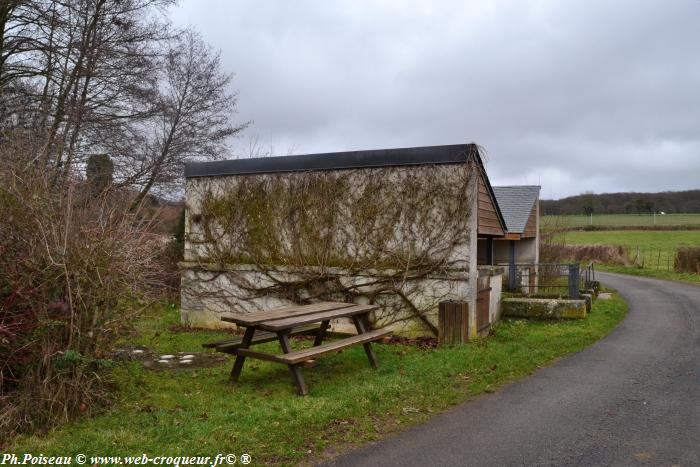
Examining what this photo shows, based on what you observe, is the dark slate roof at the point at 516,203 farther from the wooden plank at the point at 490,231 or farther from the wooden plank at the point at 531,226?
the wooden plank at the point at 490,231

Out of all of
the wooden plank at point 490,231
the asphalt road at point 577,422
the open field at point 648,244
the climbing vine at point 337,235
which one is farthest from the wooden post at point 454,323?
the open field at point 648,244

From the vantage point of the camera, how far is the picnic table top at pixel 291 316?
631 centimetres

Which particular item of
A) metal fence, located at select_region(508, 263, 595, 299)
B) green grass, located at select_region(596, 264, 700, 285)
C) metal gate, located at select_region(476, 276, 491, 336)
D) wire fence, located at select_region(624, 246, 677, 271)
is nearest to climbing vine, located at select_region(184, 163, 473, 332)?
metal gate, located at select_region(476, 276, 491, 336)

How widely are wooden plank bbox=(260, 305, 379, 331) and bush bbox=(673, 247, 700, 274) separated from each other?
81.8 ft

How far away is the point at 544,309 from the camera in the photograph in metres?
12.1

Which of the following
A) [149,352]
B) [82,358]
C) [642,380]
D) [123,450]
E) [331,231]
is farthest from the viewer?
[331,231]

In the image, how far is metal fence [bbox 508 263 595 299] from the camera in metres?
13.4

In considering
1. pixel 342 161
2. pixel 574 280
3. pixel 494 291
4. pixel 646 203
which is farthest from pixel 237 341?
pixel 646 203

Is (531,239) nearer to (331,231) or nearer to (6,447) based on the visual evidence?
(331,231)

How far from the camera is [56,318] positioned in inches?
207

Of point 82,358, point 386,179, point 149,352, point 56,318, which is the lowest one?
point 149,352

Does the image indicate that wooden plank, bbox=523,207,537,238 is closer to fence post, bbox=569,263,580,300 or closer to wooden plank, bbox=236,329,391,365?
fence post, bbox=569,263,580,300

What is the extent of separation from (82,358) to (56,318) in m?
0.45

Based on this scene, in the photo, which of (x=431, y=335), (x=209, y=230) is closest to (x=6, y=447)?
(x=431, y=335)
